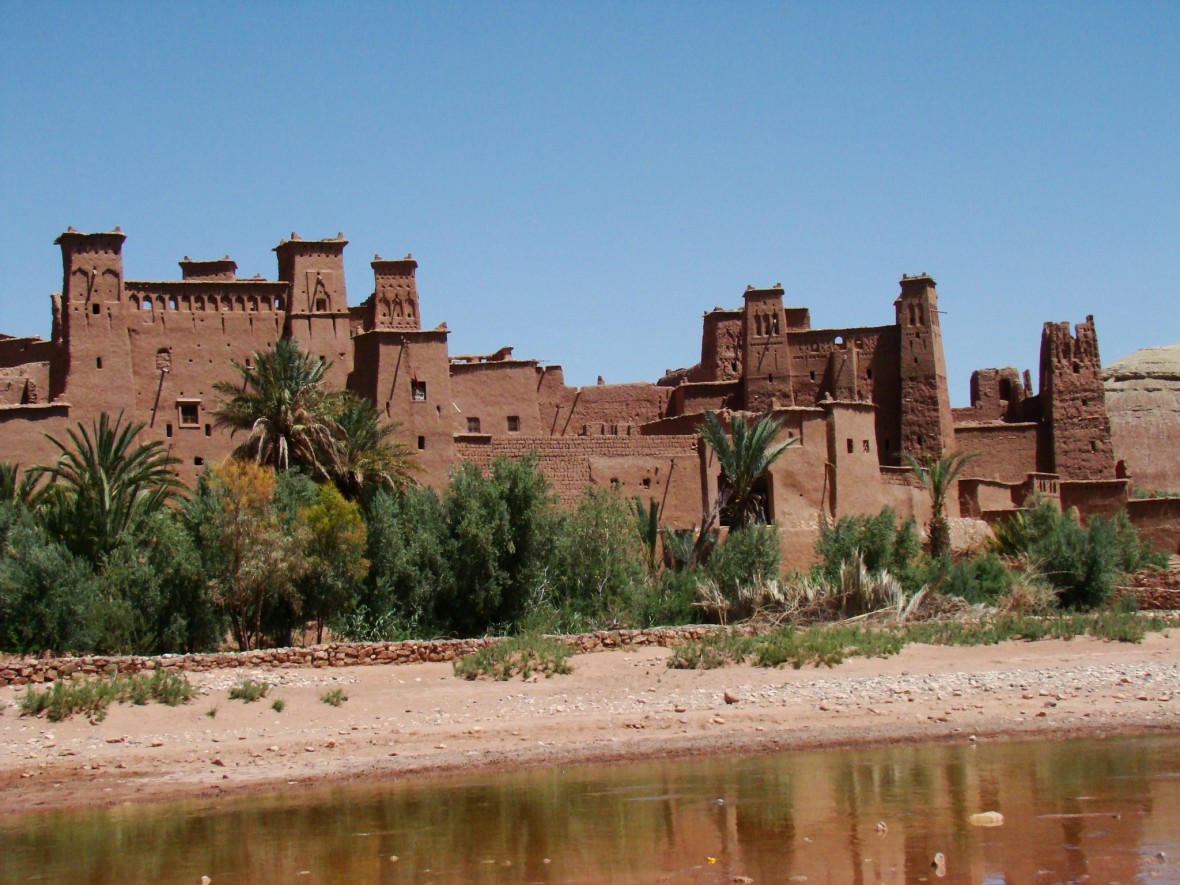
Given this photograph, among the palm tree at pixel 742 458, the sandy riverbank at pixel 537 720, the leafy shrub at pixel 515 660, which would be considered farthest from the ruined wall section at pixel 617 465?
the leafy shrub at pixel 515 660

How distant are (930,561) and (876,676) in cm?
1007

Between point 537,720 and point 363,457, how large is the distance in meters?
11.3

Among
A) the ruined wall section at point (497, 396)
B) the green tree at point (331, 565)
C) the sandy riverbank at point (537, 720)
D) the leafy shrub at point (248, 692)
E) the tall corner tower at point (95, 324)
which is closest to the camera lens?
the sandy riverbank at point (537, 720)

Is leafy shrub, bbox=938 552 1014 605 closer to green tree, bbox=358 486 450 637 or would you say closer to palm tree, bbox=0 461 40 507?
green tree, bbox=358 486 450 637

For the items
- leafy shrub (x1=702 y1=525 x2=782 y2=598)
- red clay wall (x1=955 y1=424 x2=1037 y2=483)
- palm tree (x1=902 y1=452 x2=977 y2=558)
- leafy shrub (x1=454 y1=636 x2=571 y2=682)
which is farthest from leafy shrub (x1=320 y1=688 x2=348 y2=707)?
red clay wall (x1=955 y1=424 x2=1037 y2=483)

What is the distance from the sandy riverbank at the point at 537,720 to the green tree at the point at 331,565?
2.56 m

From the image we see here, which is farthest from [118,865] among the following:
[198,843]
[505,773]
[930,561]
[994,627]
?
[930,561]

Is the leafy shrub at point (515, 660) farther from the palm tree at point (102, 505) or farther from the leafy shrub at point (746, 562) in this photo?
the palm tree at point (102, 505)

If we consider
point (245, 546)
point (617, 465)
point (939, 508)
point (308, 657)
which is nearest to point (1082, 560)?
point (939, 508)

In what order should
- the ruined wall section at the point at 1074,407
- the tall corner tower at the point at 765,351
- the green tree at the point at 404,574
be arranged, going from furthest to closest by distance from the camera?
1. the ruined wall section at the point at 1074,407
2. the tall corner tower at the point at 765,351
3. the green tree at the point at 404,574

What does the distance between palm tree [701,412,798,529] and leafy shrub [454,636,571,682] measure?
32.3 feet

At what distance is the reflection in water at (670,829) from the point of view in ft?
40.0

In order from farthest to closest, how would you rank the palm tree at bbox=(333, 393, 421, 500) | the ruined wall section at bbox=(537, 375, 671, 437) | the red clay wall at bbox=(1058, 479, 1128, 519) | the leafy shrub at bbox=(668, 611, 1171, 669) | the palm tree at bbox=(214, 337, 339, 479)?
the ruined wall section at bbox=(537, 375, 671, 437) < the red clay wall at bbox=(1058, 479, 1128, 519) < the palm tree at bbox=(333, 393, 421, 500) < the palm tree at bbox=(214, 337, 339, 479) < the leafy shrub at bbox=(668, 611, 1171, 669)

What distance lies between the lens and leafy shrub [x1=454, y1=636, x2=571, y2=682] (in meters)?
21.2
